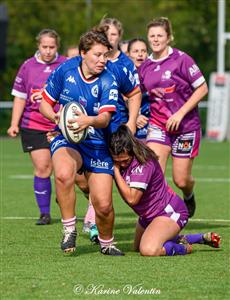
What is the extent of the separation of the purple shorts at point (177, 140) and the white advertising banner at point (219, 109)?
16284 mm

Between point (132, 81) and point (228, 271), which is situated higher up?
point (132, 81)

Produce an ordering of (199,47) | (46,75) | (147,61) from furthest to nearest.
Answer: (199,47) → (46,75) → (147,61)

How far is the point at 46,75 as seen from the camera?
1134 cm

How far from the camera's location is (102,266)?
7.89m

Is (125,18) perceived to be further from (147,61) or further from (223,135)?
(147,61)

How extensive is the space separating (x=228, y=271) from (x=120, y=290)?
44.1 inches

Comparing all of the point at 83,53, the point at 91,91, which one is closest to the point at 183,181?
the point at 91,91

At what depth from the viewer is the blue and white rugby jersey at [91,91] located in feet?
27.3

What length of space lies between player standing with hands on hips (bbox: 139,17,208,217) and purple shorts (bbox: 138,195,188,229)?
4.43 ft

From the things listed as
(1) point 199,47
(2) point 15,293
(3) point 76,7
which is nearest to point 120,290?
(2) point 15,293

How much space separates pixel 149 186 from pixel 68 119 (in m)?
1.00

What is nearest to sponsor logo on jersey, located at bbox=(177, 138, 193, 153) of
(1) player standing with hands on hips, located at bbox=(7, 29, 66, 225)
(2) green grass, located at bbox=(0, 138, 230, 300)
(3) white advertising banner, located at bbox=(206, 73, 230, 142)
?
(2) green grass, located at bbox=(0, 138, 230, 300)

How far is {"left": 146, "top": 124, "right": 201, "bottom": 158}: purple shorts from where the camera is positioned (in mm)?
10422

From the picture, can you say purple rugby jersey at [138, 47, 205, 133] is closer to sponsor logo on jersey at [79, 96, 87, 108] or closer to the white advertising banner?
sponsor logo on jersey at [79, 96, 87, 108]
